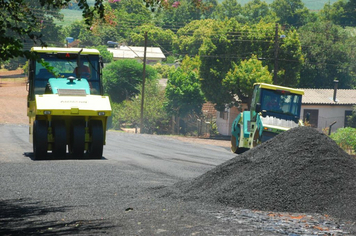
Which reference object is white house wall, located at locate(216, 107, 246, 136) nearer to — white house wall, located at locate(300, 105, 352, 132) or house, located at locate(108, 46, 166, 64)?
white house wall, located at locate(300, 105, 352, 132)

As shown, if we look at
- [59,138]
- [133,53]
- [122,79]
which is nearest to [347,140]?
[59,138]

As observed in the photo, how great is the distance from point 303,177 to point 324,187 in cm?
60

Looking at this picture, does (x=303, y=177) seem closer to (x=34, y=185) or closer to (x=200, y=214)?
(x=200, y=214)

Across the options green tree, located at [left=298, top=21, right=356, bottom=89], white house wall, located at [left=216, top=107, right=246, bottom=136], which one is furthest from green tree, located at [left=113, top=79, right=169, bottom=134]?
green tree, located at [left=298, top=21, right=356, bottom=89]

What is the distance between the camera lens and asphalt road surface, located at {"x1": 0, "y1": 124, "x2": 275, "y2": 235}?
9461 mm

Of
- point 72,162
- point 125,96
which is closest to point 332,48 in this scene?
point 125,96

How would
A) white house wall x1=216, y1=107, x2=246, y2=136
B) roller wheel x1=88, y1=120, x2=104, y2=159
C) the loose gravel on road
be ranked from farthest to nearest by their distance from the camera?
white house wall x1=216, y1=107, x2=246, y2=136
roller wheel x1=88, y1=120, x2=104, y2=159
the loose gravel on road

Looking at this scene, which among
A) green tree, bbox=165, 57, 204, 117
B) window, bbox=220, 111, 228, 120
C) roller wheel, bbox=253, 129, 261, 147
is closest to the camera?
roller wheel, bbox=253, 129, 261, 147

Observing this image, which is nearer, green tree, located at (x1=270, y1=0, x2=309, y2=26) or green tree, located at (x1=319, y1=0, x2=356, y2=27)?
green tree, located at (x1=319, y1=0, x2=356, y2=27)

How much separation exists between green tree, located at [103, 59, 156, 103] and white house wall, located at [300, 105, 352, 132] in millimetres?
19599

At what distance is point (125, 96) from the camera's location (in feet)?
210

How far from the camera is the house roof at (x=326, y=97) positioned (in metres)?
52.0

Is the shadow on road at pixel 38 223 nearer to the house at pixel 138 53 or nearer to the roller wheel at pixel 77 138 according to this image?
the roller wheel at pixel 77 138

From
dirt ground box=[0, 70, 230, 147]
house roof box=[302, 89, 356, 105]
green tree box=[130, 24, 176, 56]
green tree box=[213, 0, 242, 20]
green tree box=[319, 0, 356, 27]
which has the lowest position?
dirt ground box=[0, 70, 230, 147]
